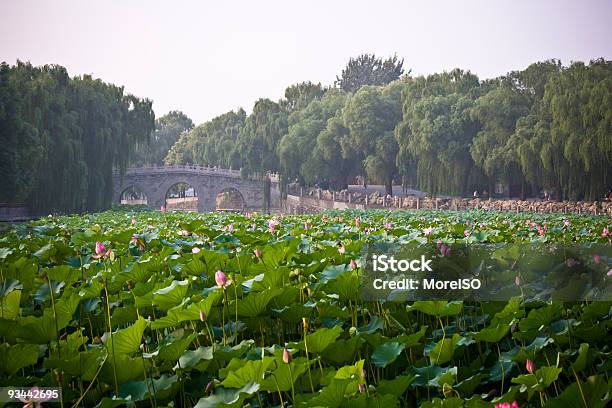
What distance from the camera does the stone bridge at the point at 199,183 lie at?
43625 millimetres

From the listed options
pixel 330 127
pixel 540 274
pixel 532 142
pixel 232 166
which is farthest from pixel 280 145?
pixel 540 274

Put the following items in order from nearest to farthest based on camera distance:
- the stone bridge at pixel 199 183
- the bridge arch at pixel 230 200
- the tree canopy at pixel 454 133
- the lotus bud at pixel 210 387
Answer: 1. the lotus bud at pixel 210 387
2. the tree canopy at pixel 454 133
3. the stone bridge at pixel 199 183
4. the bridge arch at pixel 230 200

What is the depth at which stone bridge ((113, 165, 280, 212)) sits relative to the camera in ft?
143

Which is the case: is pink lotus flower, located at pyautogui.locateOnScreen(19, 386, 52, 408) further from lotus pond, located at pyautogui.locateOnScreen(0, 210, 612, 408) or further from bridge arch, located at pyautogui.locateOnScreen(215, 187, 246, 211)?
bridge arch, located at pyautogui.locateOnScreen(215, 187, 246, 211)

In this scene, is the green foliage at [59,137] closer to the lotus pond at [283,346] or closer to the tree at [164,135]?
the lotus pond at [283,346]

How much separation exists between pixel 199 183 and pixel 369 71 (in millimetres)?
23058

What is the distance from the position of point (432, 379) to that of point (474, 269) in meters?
1.28

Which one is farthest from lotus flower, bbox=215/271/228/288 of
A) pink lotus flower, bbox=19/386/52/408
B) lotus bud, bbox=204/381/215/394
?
pink lotus flower, bbox=19/386/52/408

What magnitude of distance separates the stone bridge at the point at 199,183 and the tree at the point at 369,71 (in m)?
20.6

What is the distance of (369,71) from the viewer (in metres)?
61.9

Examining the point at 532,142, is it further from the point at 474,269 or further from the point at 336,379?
the point at 336,379

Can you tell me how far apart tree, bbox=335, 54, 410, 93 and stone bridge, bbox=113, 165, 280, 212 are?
20639 millimetres

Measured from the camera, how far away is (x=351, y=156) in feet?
113

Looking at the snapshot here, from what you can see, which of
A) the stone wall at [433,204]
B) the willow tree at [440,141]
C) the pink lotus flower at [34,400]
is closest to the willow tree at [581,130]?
the stone wall at [433,204]
